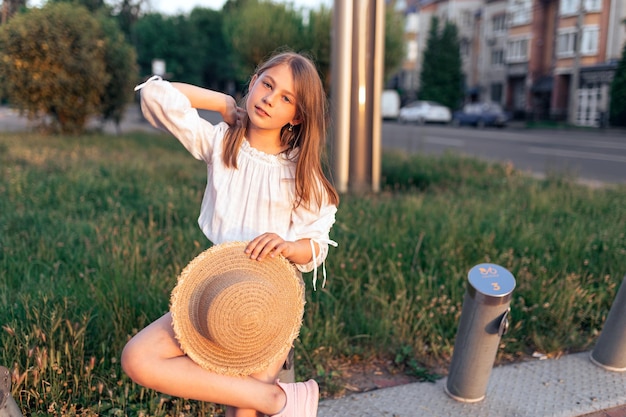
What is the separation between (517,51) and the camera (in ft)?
137

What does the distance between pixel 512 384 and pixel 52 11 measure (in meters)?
12.0

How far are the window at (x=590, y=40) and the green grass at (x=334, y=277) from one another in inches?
1287

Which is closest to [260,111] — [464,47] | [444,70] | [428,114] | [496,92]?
[428,114]

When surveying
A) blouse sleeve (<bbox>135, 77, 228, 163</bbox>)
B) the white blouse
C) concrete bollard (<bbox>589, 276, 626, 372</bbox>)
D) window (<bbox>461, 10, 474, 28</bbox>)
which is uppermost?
window (<bbox>461, 10, 474, 28</bbox>)

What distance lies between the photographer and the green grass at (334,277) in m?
2.63

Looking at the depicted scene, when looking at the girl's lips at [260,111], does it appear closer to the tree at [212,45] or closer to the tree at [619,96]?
the tree at [619,96]

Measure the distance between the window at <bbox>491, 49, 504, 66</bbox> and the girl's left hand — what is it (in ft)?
152

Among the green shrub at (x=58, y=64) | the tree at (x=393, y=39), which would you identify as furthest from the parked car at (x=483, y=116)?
the green shrub at (x=58, y=64)

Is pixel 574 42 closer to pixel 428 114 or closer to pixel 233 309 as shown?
pixel 428 114

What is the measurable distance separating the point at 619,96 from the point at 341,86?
2554 cm

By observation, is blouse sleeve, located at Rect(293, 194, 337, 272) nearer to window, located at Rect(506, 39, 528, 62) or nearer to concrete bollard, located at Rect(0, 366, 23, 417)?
concrete bollard, located at Rect(0, 366, 23, 417)

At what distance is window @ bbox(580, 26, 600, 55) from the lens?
34219 millimetres

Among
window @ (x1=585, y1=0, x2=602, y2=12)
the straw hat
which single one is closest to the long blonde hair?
the straw hat

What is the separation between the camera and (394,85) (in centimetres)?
6109
